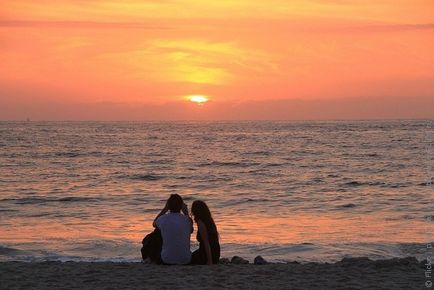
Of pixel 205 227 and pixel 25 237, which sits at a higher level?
pixel 205 227

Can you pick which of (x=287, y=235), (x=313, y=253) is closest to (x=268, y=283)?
(x=313, y=253)

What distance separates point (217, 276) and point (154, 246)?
5.33ft

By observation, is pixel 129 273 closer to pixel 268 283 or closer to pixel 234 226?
pixel 268 283

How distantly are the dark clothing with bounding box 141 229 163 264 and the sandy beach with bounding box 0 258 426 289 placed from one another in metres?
0.32

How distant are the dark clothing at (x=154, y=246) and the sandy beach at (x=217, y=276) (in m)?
0.32

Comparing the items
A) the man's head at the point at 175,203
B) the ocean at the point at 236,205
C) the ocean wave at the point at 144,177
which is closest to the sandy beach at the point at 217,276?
the man's head at the point at 175,203

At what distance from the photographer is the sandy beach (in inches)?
328

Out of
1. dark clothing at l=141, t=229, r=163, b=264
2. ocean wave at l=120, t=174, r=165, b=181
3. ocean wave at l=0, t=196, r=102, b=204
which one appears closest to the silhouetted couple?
dark clothing at l=141, t=229, r=163, b=264

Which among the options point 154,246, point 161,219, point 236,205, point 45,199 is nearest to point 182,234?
point 161,219

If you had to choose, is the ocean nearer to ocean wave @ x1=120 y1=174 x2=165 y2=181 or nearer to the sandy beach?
ocean wave @ x1=120 y1=174 x2=165 y2=181

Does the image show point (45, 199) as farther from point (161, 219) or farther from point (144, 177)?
point (161, 219)

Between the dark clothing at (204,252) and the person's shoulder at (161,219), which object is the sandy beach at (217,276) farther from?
the person's shoulder at (161,219)

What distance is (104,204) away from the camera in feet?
71.8

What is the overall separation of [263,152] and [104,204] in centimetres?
3338
